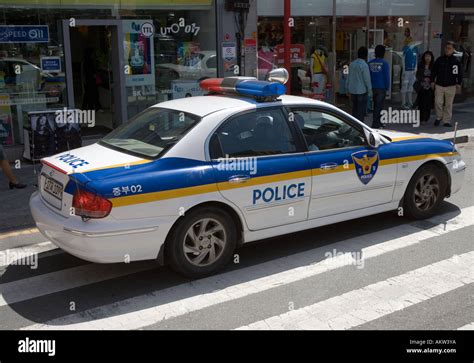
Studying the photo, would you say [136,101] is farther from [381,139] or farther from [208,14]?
[381,139]

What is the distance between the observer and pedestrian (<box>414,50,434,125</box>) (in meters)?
13.7

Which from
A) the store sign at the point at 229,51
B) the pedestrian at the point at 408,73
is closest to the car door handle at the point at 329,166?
the store sign at the point at 229,51

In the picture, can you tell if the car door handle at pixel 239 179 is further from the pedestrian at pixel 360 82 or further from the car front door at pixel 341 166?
the pedestrian at pixel 360 82

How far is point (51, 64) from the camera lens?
10.8 m

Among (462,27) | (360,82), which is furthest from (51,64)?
(462,27)

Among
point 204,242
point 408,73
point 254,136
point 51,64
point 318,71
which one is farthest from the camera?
point 408,73

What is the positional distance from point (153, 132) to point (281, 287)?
6.18 feet

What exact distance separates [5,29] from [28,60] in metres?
0.67

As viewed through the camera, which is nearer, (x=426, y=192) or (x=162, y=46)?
(x=426, y=192)

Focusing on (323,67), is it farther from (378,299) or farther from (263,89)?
(378,299)

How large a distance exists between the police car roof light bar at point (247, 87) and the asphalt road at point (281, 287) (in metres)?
1.59

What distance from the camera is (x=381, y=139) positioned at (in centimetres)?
634

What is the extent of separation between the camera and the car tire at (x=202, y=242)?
4.98m
